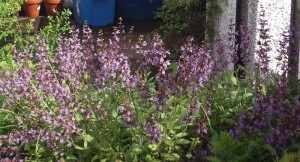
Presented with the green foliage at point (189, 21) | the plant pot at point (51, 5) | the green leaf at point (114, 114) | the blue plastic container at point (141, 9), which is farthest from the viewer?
the plant pot at point (51, 5)

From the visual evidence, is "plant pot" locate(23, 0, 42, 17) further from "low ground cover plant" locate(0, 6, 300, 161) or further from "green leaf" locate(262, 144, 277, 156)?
"green leaf" locate(262, 144, 277, 156)

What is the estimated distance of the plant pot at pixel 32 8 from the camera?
356 inches

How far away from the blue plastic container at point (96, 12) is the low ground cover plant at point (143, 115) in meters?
4.29

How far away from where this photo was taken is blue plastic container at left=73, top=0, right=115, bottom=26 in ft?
27.6

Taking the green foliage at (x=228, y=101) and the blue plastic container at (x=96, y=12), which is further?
the blue plastic container at (x=96, y=12)

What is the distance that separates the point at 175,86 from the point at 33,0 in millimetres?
5772

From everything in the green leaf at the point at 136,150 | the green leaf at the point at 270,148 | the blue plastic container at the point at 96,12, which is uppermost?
the blue plastic container at the point at 96,12

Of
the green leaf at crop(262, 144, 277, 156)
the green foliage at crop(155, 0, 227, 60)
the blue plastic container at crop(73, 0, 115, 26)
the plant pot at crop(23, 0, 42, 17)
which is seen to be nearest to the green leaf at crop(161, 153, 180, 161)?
the green leaf at crop(262, 144, 277, 156)

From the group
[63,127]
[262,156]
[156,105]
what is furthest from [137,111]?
[262,156]

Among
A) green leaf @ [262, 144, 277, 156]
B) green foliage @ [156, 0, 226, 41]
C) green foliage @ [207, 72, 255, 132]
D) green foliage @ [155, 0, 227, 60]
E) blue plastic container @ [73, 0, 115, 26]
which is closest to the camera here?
green leaf @ [262, 144, 277, 156]

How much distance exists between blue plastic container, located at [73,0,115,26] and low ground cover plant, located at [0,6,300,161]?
429cm

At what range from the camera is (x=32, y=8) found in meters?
9.06

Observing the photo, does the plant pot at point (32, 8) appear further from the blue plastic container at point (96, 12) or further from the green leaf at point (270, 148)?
the green leaf at point (270, 148)

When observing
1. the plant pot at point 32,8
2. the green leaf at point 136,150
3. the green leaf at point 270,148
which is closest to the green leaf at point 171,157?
the green leaf at point 136,150
